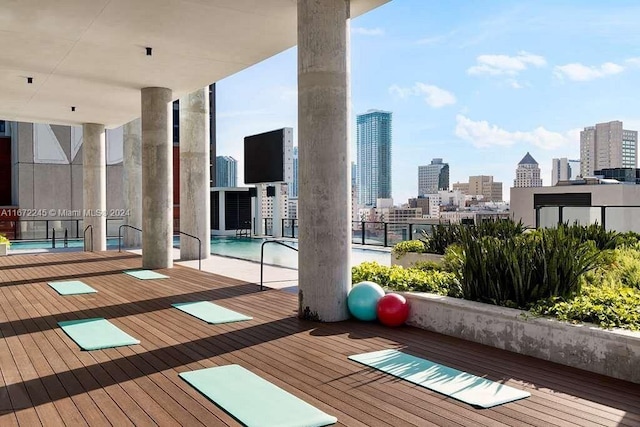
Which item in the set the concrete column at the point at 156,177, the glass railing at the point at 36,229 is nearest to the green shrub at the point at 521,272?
the concrete column at the point at 156,177

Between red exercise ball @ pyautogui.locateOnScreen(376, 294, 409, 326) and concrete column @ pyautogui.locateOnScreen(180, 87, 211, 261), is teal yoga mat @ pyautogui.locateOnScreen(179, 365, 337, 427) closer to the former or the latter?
red exercise ball @ pyautogui.locateOnScreen(376, 294, 409, 326)

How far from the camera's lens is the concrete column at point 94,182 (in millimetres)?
17297

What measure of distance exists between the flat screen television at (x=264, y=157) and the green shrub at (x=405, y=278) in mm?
17534

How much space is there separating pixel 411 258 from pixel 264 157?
16824mm

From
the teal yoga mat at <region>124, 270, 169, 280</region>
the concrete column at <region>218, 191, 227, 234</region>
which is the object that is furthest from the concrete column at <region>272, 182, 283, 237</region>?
the teal yoga mat at <region>124, 270, 169, 280</region>

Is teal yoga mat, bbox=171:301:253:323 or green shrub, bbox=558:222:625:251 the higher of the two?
green shrub, bbox=558:222:625:251

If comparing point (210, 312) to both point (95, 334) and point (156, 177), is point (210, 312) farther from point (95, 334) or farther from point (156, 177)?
point (156, 177)

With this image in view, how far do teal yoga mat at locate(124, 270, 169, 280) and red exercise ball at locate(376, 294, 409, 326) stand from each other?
597 centimetres

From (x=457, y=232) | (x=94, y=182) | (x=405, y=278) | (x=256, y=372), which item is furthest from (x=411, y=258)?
(x=94, y=182)

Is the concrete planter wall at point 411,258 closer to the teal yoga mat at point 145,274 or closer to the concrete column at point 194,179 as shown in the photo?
the teal yoga mat at point 145,274

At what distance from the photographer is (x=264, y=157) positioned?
2608 centimetres

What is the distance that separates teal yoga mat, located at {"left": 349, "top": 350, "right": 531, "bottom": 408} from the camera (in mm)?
4152

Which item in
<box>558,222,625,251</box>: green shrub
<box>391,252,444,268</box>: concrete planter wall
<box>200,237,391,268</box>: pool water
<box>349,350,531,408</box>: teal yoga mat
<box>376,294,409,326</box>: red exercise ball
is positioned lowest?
<box>200,237,391,268</box>: pool water

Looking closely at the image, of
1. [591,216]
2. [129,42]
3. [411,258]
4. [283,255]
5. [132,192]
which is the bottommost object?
[283,255]
